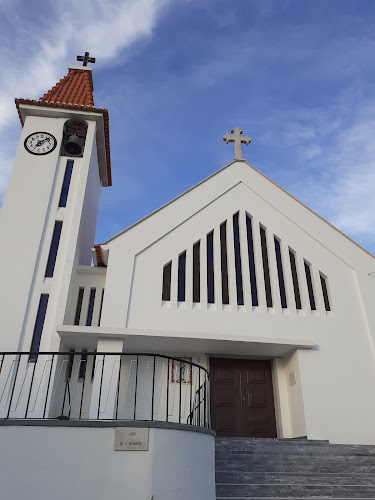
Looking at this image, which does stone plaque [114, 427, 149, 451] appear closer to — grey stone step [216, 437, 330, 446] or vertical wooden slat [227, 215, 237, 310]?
grey stone step [216, 437, 330, 446]

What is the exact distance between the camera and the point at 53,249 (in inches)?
449

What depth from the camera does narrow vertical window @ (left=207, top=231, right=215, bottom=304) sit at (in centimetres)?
1144

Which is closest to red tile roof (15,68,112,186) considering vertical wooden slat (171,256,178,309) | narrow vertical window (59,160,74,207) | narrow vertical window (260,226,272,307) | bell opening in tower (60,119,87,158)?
bell opening in tower (60,119,87,158)

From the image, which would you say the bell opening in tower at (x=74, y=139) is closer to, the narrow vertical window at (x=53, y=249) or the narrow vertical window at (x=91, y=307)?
the narrow vertical window at (x=53, y=249)

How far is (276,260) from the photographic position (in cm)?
1233

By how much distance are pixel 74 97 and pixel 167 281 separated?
292 inches

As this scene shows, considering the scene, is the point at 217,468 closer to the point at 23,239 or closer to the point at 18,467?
the point at 18,467

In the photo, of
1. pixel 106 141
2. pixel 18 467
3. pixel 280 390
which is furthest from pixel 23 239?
pixel 280 390

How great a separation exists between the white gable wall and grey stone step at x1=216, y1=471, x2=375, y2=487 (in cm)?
209

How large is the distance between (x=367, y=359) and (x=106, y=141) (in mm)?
10822

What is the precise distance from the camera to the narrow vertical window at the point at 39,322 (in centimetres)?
1000

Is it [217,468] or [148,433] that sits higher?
[148,433]

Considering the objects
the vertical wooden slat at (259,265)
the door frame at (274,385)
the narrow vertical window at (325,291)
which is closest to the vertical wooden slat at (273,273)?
the vertical wooden slat at (259,265)

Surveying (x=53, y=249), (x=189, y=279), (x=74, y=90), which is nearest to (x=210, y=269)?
(x=189, y=279)
